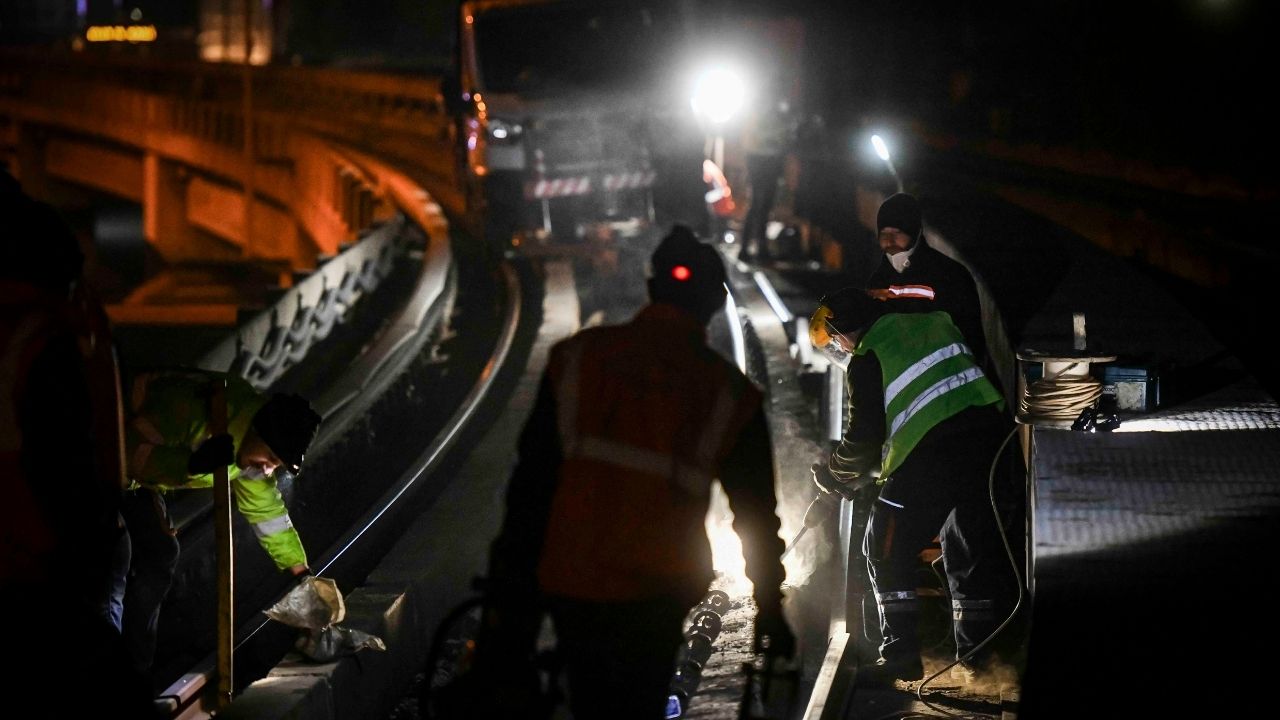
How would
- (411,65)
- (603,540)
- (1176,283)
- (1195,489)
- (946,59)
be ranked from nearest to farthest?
(603,540) < (1195,489) < (1176,283) < (946,59) < (411,65)

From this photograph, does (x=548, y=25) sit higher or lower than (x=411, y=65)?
lower

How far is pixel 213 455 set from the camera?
5.03 m

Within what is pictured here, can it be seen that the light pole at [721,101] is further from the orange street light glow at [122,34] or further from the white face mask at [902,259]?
the orange street light glow at [122,34]

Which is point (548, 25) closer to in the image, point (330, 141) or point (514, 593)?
point (330, 141)

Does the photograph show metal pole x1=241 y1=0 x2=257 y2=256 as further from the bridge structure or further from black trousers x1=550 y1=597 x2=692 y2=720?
black trousers x1=550 y1=597 x2=692 y2=720

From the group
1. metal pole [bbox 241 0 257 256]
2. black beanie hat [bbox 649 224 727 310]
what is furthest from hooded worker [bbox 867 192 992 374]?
metal pole [bbox 241 0 257 256]

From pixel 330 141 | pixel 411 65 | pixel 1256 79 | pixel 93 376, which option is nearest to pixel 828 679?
pixel 93 376

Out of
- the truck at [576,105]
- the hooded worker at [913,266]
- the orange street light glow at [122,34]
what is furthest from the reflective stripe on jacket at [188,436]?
the orange street light glow at [122,34]

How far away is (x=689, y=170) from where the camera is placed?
57.4 ft

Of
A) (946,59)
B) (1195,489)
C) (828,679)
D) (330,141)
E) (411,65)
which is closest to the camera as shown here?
(1195,489)

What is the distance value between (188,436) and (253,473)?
0.28 metres

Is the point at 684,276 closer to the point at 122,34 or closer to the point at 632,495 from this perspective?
the point at 632,495

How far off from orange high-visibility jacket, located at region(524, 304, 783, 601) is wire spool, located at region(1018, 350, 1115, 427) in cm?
216

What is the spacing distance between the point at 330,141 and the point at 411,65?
23.2 meters
